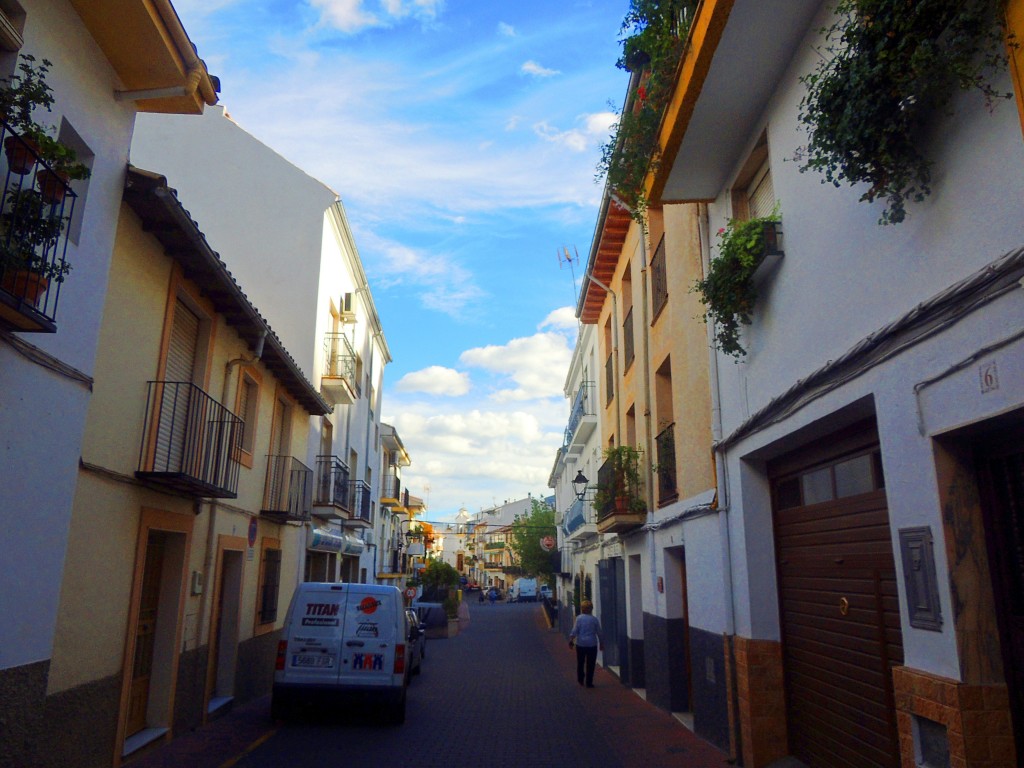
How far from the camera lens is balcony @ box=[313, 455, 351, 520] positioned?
16.9 meters

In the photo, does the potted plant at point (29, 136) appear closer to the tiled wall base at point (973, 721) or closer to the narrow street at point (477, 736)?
the narrow street at point (477, 736)

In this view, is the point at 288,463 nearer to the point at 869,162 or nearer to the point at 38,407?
the point at 38,407

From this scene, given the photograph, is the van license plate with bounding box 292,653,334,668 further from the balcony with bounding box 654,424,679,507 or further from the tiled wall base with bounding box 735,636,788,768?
the tiled wall base with bounding box 735,636,788,768

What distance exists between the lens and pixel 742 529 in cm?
795

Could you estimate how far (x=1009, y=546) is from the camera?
4.12m

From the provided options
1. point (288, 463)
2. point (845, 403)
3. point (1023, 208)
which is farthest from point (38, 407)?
point (288, 463)

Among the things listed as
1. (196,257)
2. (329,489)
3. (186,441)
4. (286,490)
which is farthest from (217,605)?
(329,489)

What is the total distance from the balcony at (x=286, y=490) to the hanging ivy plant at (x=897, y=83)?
1114cm

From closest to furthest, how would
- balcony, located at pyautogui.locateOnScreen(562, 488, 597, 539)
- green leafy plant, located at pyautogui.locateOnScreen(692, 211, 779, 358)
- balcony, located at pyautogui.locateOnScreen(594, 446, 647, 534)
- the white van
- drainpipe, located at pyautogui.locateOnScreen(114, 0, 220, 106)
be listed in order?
drainpipe, located at pyautogui.locateOnScreen(114, 0, 220, 106) → green leafy plant, located at pyautogui.locateOnScreen(692, 211, 779, 358) → the white van → balcony, located at pyautogui.locateOnScreen(594, 446, 647, 534) → balcony, located at pyautogui.locateOnScreen(562, 488, 597, 539)

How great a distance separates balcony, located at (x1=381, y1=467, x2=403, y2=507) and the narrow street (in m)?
16.6

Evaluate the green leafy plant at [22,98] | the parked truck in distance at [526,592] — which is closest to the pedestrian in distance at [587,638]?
the green leafy plant at [22,98]

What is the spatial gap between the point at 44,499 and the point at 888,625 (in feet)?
20.5

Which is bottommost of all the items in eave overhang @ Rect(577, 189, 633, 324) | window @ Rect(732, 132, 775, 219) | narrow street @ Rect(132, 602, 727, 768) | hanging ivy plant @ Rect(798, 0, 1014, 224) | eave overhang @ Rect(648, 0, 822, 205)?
narrow street @ Rect(132, 602, 727, 768)

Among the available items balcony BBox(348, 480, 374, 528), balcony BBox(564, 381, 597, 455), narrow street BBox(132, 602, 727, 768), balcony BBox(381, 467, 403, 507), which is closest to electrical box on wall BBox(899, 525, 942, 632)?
narrow street BBox(132, 602, 727, 768)
